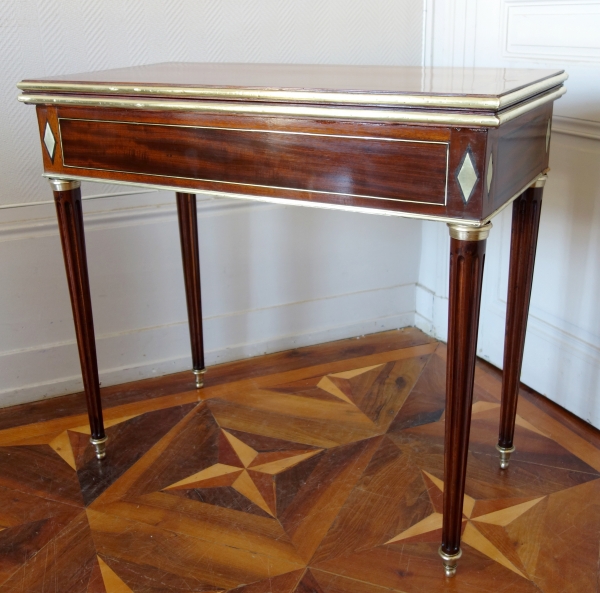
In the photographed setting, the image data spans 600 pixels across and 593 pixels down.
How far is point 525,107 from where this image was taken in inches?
40.1

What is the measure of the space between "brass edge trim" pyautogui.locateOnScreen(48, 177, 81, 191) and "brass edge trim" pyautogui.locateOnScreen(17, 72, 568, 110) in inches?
6.5

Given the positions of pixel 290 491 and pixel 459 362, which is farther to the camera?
pixel 290 491

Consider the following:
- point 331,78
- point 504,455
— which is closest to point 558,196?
point 504,455

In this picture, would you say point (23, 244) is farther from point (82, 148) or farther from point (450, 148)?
point (450, 148)

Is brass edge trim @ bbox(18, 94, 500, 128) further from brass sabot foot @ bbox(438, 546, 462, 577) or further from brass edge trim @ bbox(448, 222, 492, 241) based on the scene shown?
brass sabot foot @ bbox(438, 546, 462, 577)

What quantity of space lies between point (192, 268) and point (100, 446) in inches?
18.7

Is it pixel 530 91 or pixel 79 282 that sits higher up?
pixel 530 91

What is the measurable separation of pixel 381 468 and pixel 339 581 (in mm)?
343

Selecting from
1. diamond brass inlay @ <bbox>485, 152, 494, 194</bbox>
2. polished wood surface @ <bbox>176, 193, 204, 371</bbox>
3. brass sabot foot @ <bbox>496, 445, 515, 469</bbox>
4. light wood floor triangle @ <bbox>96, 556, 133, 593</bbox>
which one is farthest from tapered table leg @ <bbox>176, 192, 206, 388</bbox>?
diamond brass inlay @ <bbox>485, 152, 494, 194</bbox>

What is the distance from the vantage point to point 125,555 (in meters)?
1.29

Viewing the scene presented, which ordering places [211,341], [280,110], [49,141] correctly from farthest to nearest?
[211,341], [49,141], [280,110]

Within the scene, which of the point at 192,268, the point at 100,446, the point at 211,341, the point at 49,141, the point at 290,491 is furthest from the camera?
the point at 211,341

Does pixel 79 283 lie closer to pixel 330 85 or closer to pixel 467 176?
pixel 330 85

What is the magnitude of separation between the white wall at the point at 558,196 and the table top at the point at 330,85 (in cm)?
37
